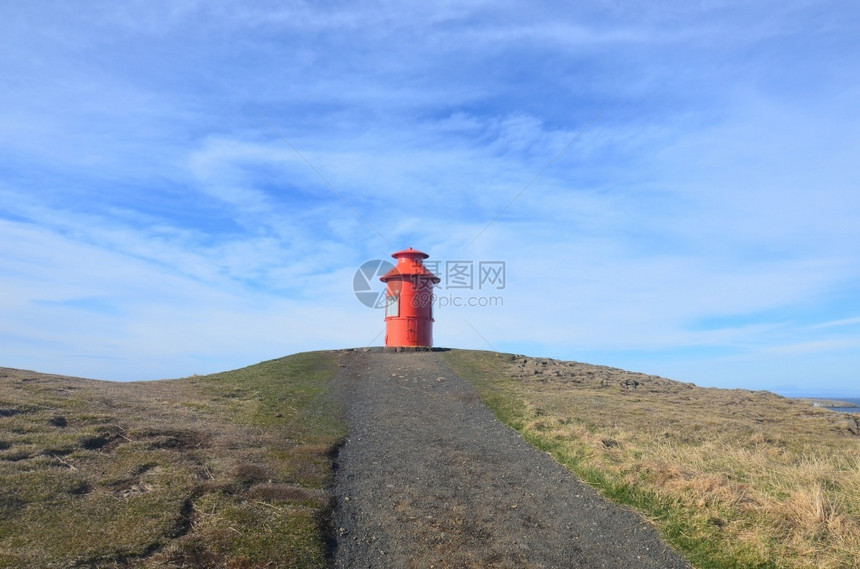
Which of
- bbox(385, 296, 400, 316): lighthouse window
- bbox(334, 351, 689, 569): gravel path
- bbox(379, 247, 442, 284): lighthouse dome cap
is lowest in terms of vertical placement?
bbox(334, 351, 689, 569): gravel path

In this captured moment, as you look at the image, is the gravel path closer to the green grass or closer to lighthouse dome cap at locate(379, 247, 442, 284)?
the green grass

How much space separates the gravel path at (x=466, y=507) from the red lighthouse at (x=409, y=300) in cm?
1282

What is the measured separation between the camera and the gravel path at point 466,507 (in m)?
6.82

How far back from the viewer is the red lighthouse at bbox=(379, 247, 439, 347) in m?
27.2

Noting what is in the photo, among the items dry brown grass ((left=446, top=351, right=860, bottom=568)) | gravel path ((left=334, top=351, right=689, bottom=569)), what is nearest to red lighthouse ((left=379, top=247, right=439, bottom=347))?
dry brown grass ((left=446, top=351, right=860, bottom=568))

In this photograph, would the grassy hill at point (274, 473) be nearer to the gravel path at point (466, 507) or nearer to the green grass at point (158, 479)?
the green grass at point (158, 479)

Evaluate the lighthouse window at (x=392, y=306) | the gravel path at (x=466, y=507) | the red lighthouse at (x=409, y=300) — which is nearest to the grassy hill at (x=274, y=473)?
the gravel path at (x=466, y=507)

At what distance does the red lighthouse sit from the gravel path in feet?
42.1

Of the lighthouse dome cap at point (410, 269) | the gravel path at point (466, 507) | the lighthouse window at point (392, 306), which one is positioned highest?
the lighthouse dome cap at point (410, 269)

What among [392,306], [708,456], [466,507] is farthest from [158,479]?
[392,306]

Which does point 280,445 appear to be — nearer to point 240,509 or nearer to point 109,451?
point 109,451

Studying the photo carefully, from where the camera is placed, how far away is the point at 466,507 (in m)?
8.35

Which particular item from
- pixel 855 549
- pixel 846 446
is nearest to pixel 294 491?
pixel 855 549

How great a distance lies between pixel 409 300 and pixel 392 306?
3.19 feet
